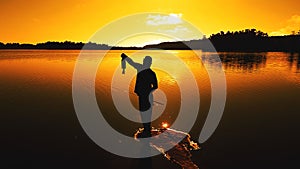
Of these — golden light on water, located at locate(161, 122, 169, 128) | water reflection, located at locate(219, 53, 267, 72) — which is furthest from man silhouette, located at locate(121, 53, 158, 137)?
water reflection, located at locate(219, 53, 267, 72)

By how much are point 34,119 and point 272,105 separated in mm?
14504

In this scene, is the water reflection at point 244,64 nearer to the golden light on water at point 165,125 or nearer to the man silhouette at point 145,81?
the golden light on water at point 165,125

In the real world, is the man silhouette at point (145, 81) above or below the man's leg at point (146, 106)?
above

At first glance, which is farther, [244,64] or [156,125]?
[244,64]

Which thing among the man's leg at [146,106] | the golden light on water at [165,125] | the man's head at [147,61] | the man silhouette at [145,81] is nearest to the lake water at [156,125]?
the golden light on water at [165,125]

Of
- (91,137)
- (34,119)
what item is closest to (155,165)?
(91,137)

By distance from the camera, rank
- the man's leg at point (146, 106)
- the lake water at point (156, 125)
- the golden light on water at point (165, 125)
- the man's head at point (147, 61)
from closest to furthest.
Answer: the lake water at point (156, 125) → the man's head at point (147, 61) → the man's leg at point (146, 106) → the golden light on water at point (165, 125)

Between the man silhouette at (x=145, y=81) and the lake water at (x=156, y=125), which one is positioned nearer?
the lake water at (x=156, y=125)

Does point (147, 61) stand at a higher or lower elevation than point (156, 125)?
higher

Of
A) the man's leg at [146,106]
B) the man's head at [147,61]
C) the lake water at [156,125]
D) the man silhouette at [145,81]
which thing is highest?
the man's head at [147,61]

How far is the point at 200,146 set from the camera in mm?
8766

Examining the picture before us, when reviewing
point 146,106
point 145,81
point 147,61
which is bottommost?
point 146,106

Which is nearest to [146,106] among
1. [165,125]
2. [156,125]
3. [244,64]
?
[156,125]

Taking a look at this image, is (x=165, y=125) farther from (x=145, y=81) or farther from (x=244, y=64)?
(x=244, y=64)
